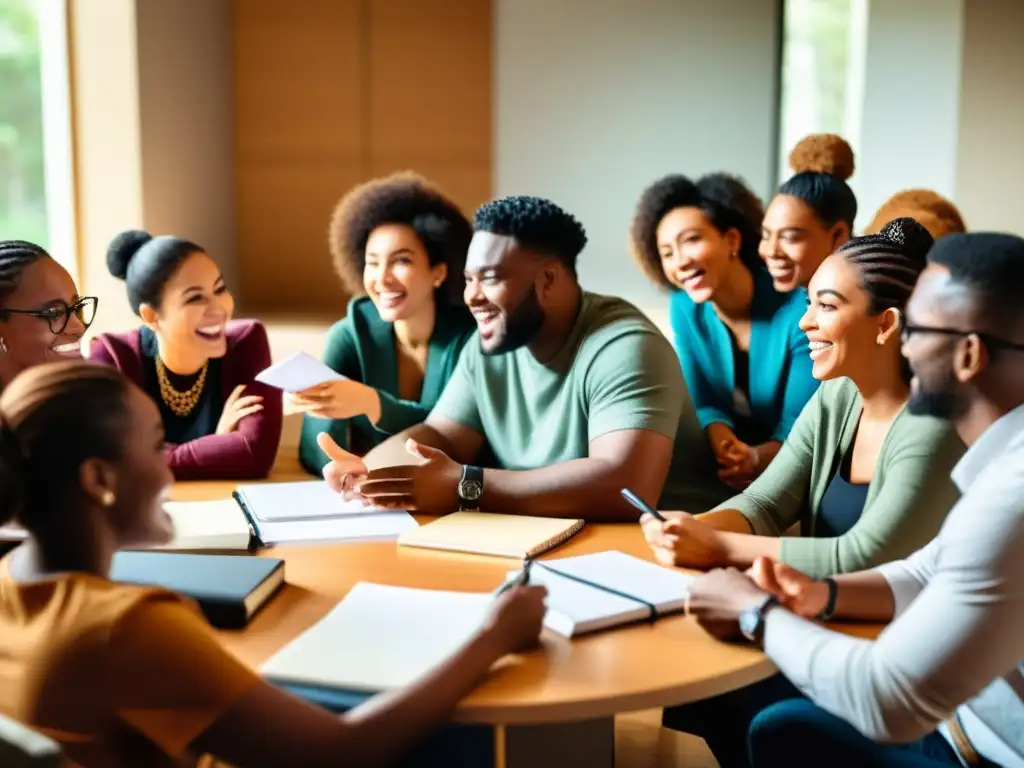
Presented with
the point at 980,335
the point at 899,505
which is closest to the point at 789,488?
the point at 899,505

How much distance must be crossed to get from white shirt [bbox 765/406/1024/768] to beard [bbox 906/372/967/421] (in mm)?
50

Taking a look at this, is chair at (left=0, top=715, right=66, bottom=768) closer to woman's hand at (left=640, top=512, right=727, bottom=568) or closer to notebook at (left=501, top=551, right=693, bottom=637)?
notebook at (left=501, top=551, right=693, bottom=637)

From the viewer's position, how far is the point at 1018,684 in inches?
55.6

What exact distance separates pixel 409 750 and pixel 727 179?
232 centimetres

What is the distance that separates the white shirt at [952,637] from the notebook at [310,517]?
846 mm

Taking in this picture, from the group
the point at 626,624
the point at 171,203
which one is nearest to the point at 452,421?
the point at 626,624

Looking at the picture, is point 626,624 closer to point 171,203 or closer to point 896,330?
point 896,330

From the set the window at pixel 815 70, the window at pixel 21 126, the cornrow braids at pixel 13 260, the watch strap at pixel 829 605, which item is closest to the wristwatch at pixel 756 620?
the watch strap at pixel 829 605

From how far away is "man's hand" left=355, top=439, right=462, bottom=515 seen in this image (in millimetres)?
2121

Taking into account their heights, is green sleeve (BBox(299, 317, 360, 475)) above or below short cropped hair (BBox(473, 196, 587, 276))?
below

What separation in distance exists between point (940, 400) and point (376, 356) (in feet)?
5.98

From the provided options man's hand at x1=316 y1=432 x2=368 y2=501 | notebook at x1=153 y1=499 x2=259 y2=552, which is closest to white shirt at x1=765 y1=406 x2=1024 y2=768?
notebook at x1=153 y1=499 x2=259 y2=552

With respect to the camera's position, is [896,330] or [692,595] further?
[896,330]

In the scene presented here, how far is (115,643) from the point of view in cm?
112
